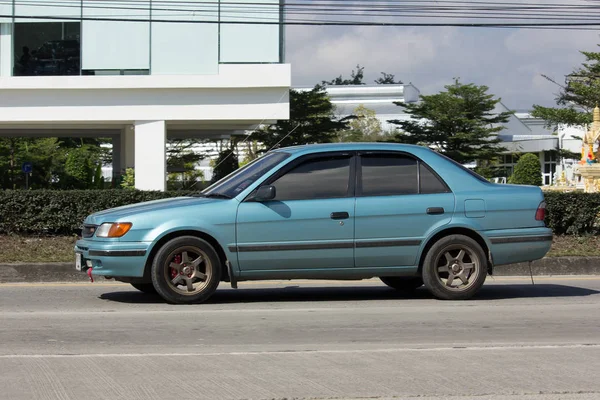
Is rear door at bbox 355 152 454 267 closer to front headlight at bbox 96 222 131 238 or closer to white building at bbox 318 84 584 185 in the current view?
front headlight at bbox 96 222 131 238

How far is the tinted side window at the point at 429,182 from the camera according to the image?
9.68 m

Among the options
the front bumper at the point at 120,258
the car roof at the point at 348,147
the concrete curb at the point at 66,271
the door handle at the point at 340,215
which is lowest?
the concrete curb at the point at 66,271

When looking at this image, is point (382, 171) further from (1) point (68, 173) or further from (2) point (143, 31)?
(1) point (68, 173)

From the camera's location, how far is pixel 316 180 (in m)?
9.48

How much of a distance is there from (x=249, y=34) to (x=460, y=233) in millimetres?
15643

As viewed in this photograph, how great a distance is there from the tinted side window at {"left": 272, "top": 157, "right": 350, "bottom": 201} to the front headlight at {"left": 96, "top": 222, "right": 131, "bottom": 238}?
5.32 feet

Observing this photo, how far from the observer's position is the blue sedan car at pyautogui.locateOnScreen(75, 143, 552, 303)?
9141 millimetres

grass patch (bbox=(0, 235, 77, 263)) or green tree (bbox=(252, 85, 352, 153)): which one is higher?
green tree (bbox=(252, 85, 352, 153))

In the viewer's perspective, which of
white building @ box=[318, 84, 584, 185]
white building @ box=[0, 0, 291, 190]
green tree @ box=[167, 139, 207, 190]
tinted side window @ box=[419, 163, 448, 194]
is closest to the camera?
tinted side window @ box=[419, 163, 448, 194]

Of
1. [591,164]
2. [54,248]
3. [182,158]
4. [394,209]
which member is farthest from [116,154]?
[394,209]

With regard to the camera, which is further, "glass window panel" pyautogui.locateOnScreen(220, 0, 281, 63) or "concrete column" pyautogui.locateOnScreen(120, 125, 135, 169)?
"concrete column" pyautogui.locateOnScreen(120, 125, 135, 169)

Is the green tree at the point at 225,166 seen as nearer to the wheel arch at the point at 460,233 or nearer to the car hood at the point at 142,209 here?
the car hood at the point at 142,209

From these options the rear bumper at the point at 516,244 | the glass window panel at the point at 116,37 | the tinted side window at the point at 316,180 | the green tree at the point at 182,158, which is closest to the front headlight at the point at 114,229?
the tinted side window at the point at 316,180

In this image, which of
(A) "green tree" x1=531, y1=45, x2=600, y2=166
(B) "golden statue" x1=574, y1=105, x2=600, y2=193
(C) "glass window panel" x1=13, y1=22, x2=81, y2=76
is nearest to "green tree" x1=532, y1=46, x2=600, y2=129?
(A) "green tree" x1=531, y1=45, x2=600, y2=166
